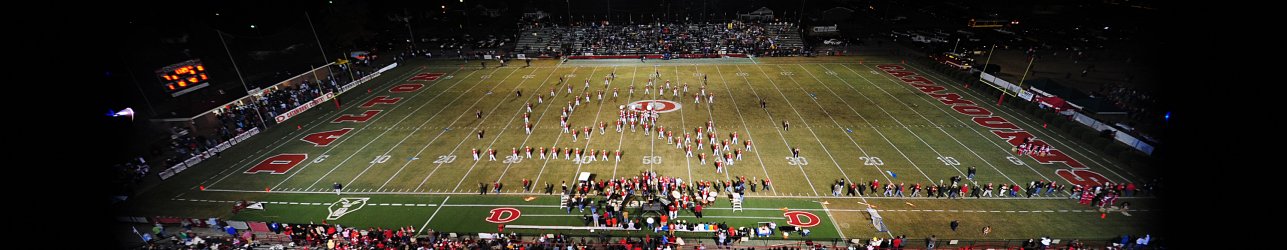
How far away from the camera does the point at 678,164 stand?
23.6 metres

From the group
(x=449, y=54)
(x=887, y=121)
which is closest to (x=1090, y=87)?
(x=887, y=121)

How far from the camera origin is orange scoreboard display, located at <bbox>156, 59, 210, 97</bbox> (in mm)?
29984

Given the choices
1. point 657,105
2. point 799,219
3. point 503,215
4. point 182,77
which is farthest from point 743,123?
point 182,77

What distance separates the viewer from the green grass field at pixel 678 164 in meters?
18.2

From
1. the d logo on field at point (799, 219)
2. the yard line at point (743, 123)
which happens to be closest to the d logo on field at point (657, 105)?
the yard line at point (743, 123)

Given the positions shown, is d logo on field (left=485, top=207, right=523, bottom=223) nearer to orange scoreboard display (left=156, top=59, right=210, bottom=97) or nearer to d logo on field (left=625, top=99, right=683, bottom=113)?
d logo on field (left=625, top=99, right=683, bottom=113)

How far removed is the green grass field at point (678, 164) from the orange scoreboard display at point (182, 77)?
276 inches

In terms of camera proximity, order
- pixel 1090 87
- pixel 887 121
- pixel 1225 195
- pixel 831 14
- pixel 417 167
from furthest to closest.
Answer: pixel 831 14 < pixel 1090 87 < pixel 887 121 < pixel 417 167 < pixel 1225 195

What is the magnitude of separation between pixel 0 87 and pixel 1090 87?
6863cm

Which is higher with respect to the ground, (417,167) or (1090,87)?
(417,167)

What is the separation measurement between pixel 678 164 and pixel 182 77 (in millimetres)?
37158

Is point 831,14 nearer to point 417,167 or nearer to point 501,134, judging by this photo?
point 501,134

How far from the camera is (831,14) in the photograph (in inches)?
3386

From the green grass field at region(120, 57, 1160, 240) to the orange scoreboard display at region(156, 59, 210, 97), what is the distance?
276 inches
